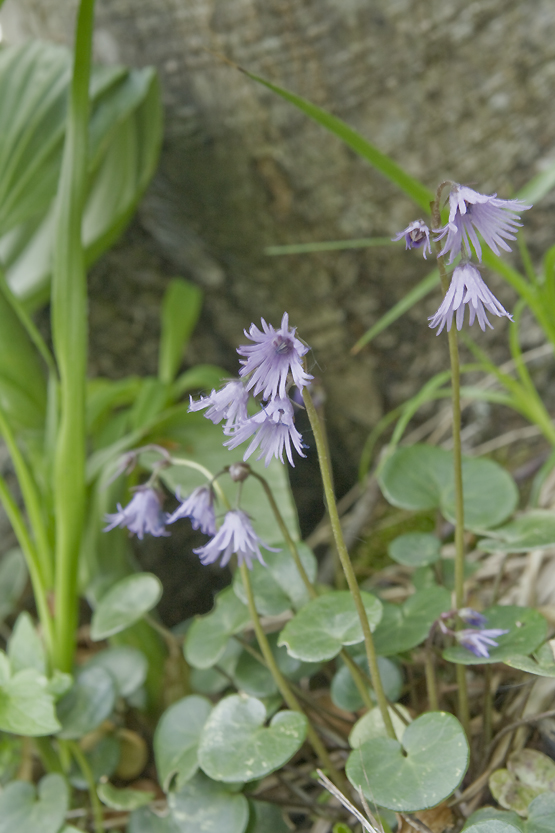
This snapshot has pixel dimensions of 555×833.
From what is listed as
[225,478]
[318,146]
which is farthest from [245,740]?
[318,146]

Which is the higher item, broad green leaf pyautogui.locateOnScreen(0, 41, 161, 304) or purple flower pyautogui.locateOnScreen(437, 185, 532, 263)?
broad green leaf pyautogui.locateOnScreen(0, 41, 161, 304)

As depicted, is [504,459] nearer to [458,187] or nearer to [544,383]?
[544,383]

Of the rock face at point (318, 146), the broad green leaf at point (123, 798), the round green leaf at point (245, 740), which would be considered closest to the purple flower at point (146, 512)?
the round green leaf at point (245, 740)

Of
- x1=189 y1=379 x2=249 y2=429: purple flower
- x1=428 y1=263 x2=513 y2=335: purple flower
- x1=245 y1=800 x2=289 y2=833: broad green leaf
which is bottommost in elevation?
x1=245 y1=800 x2=289 y2=833: broad green leaf

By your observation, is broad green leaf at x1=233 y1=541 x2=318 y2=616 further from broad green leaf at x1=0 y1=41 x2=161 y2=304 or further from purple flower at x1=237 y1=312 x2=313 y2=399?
broad green leaf at x1=0 y1=41 x2=161 y2=304

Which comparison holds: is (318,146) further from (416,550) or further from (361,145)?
(416,550)

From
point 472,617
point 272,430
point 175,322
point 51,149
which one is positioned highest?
point 51,149

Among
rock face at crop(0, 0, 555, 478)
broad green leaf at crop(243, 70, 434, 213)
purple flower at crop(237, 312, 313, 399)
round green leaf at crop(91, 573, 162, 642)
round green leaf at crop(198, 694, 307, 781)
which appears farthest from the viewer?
rock face at crop(0, 0, 555, 478)

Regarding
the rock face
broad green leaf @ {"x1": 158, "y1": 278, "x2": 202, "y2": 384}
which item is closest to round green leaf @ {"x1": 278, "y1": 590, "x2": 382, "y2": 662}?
broad green leaf @ {"x1": 158, "y1": 278, "x2": 202, "y2": 384}

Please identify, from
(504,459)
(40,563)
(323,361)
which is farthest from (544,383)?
(40,563)
